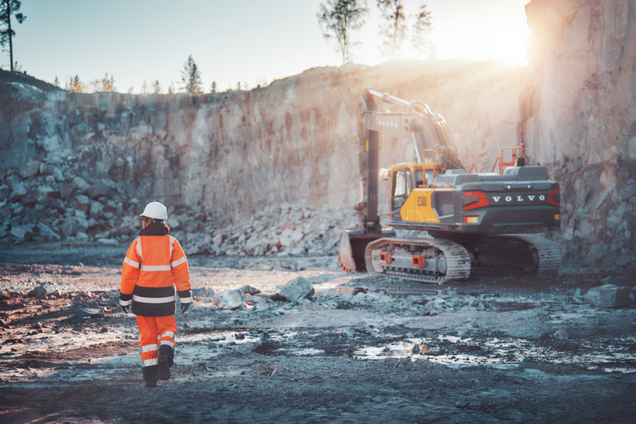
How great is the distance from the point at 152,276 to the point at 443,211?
7.50m

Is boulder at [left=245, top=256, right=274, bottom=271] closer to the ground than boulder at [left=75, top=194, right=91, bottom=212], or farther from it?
closer to the ground

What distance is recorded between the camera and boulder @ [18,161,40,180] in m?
29.9

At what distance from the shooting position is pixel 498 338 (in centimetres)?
633

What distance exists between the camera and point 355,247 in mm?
14055

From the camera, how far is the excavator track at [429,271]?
1106 centimetres

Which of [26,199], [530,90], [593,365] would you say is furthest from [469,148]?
[26,199]

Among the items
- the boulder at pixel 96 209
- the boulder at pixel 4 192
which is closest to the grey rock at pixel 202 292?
the boulder at pixel 96 209

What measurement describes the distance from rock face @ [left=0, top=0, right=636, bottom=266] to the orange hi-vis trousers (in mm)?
13168

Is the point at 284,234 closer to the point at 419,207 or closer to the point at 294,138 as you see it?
the point at 294,138

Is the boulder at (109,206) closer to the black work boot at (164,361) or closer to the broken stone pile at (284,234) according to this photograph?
the broken stone pile at (284,234)

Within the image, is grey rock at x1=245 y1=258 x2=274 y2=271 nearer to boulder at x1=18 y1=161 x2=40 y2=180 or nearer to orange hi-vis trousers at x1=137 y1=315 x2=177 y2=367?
orange hi-vis trousers at x1=137 y1=315 x2=177 y2=367

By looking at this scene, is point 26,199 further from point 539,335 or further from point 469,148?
point 539,335

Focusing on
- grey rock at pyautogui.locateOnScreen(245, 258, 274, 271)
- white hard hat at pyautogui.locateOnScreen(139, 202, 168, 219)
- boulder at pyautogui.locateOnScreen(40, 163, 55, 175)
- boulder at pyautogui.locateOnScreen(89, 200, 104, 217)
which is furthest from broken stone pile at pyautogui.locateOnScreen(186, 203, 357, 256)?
white hard hat at pyautogui.locateOnScreen(139, 202, 168, 219)

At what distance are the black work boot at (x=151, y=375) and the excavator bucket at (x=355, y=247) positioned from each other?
31.3 feet
